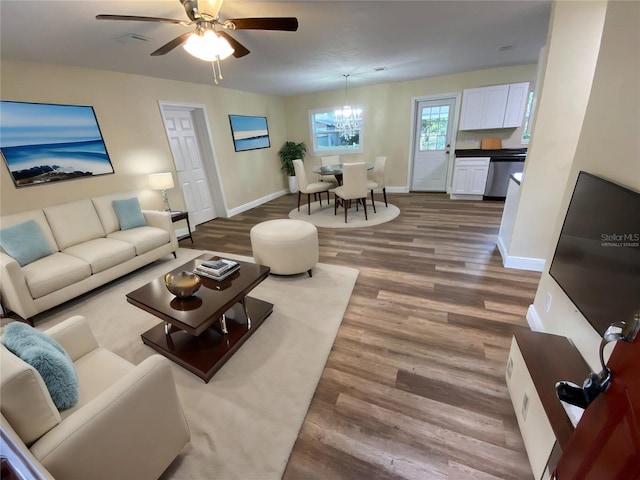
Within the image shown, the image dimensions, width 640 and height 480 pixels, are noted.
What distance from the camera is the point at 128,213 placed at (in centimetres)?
324

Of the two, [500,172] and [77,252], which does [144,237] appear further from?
[500,172]

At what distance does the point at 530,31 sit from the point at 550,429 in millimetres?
3838

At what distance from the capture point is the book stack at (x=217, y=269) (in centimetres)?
197

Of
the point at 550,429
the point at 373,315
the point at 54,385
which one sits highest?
the point at 54,385

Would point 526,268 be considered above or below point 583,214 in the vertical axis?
below

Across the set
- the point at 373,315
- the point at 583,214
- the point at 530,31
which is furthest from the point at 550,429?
the point at 530,31

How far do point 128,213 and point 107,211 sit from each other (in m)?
0.21

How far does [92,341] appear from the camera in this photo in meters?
1.45

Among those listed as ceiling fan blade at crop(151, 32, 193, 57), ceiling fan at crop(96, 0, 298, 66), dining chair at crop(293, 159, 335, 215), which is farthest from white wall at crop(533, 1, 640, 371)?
dining chair at crop(293, 159, 335, 215)

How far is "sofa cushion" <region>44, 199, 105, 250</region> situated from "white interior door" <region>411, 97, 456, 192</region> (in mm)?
5768

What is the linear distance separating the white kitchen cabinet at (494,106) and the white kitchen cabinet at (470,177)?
2.16ft

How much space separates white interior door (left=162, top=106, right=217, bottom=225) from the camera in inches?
167

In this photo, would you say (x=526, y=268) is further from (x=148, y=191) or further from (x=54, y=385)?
(x=148, y=191)
